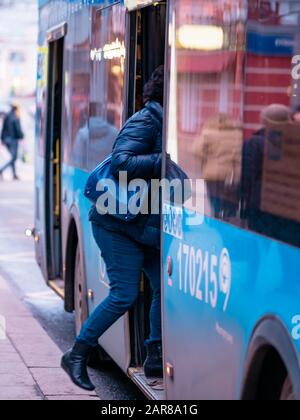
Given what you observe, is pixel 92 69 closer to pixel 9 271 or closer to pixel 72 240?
pixel 72 240

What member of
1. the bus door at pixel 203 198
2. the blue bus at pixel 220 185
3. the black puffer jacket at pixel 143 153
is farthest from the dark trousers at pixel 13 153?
the bus door at pixel 203 198

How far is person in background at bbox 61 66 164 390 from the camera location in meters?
6.26

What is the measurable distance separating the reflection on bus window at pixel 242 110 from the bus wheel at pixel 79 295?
2.83 m

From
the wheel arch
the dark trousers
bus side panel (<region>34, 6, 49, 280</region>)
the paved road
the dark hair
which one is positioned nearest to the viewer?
the wheel arch

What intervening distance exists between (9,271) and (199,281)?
28.9ft

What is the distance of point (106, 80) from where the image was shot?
7.30m

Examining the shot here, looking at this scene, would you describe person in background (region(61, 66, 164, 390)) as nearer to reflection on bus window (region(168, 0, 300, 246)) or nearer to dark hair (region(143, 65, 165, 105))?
dark hair (region(143, 65, 165, 105))

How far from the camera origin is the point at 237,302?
445 centimetres

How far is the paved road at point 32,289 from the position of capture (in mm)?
7910

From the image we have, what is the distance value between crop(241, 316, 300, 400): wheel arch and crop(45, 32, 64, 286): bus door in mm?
6055

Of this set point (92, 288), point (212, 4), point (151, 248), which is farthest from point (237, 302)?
point (92, 288)

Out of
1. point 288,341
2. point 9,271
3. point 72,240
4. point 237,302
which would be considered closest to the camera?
point 288,341

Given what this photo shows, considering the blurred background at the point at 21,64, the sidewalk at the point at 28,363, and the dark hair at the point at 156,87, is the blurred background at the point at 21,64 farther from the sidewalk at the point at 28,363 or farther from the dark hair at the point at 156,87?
the dark hair at the point at 156,87

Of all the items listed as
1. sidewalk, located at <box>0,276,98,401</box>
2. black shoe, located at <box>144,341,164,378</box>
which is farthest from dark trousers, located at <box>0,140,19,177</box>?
black shoe, located at <box>144,341,164,378</box>
